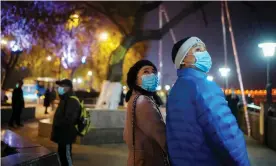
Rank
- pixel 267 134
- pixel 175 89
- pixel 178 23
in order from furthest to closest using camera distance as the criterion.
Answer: pixel 178 23, pixel 267 134, pixel 175 89

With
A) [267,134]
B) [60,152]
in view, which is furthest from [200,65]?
[267,134]

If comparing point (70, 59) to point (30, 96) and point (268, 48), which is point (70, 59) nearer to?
point (30, 96)

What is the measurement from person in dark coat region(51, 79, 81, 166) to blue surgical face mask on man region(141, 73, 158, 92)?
3.09 m

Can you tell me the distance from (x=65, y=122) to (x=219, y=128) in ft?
14.7

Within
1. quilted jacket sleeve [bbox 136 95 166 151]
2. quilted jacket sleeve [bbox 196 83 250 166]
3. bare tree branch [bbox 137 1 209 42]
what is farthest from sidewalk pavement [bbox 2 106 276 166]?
quilted jacket sleeve [bbox 196 83 250 166]

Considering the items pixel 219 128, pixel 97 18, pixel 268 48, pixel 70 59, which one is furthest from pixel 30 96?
pixel 219 128

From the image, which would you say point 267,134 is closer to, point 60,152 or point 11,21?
point 60,152

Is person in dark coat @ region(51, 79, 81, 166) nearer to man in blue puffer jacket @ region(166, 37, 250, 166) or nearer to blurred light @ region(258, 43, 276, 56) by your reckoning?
man in blue puffer jacket @ region(166, 37, 250, 166)

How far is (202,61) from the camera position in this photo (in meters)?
2.64

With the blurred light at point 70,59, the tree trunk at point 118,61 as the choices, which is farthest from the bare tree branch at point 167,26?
the blurred light at point 70,59

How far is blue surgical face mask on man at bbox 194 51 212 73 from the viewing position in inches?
103

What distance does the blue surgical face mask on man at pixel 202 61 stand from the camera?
2627 mm

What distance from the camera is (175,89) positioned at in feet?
8.36

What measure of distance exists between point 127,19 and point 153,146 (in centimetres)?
1606
